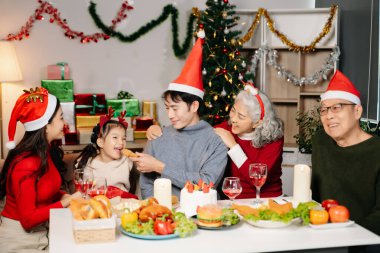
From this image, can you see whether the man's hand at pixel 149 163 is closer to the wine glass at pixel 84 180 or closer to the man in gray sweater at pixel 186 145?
the man in gray sweater at pixel 186 145

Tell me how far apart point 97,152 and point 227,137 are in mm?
910

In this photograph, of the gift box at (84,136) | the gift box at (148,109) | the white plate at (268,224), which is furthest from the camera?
the gift box at (148,109)

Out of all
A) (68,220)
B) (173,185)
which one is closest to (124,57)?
(173,185)

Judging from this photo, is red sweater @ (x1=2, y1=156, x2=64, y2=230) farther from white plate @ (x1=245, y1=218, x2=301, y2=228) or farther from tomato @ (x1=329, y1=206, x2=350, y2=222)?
tomato @ (x1=329, y1=206, x2=350, y2=222)

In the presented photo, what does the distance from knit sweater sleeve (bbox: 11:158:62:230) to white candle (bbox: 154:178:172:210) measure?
59 centimetres

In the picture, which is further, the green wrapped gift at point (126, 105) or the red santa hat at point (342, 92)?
the green wrapped gift at point (126, 105)

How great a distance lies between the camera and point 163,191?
8.77 feet

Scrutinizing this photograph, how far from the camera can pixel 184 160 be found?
3.22 meters

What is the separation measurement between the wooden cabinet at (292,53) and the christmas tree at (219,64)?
619 millimetres

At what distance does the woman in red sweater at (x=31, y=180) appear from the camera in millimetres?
2918

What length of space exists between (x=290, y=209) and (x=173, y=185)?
2.77 ft

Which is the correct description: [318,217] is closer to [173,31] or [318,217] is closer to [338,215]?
[338,215]

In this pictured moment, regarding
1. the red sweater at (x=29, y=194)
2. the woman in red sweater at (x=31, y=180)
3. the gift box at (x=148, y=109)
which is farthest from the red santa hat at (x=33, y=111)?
the gift box at (x=148, y=109)

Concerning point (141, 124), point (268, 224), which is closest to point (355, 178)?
point (268, 224)
